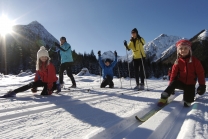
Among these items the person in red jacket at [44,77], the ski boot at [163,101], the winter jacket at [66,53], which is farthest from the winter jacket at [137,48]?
the ski boot at [163,101]

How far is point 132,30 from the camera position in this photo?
614 centimetres

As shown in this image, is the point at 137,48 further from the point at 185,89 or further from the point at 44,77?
the point at 44,77

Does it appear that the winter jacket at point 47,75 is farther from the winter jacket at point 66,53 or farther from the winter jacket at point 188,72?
the winter jacket at point 188,72

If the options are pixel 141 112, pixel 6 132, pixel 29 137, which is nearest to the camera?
pixel 29 137

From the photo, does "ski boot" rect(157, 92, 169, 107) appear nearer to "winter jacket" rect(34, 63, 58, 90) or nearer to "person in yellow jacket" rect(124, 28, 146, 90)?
"winter jacket" rect(34, 63, 58, 90)

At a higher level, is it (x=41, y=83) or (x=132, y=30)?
(x=132, y=30)

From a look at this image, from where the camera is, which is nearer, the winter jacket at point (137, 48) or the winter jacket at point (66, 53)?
the winter jacket at point (137, 48)

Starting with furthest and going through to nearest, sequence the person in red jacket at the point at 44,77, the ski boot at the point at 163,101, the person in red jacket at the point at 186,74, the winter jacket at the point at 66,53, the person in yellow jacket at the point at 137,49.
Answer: the winter jacket at the point at 66,53, the person in yellow jacket at the point at 137,49, the person in red jacket at the point at 44,77, the person in red jacket at the point at 186,74, the ski boot at the point at 163,101

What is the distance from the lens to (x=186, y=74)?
135 inches

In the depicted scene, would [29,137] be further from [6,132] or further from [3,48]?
[3,48]

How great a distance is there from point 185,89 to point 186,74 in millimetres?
304

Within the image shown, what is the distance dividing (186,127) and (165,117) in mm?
364

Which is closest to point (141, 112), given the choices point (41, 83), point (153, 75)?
point (41, 83)

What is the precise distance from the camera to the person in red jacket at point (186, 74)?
3214 mm
